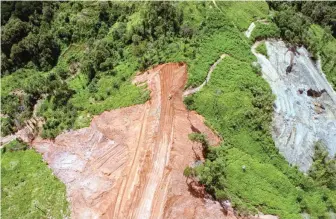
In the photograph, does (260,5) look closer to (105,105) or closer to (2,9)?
(105,105)

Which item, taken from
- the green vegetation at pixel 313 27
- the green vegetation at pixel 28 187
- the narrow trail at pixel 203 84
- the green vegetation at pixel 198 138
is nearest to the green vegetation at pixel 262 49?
the green vegetation at pixel 313 27

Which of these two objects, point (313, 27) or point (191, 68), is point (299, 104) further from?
point (313, 27)

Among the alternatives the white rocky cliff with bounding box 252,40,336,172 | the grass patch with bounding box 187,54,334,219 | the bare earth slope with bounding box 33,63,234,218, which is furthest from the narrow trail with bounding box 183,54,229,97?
the white rocky cliff with bounding box 252,40,336,172

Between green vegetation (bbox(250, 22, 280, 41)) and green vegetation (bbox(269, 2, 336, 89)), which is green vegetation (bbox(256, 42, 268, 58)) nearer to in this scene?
green vegetation (bbox(250, 22, 280, 41))

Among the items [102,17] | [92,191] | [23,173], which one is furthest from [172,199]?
[102,17]

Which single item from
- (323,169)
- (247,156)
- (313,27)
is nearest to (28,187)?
(247,156)

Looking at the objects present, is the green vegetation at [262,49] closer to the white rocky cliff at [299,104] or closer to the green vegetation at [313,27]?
the white rocky cliff at [299,104]
